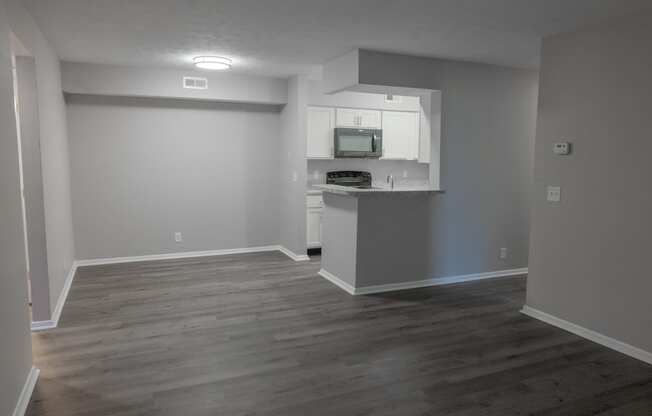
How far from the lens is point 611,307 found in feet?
10.7

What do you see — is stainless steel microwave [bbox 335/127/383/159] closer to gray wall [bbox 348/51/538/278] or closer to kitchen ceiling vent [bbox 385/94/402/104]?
kitchen ceiling vent [bbox 385/94/402/104]

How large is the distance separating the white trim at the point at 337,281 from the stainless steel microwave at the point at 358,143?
6.10 ft

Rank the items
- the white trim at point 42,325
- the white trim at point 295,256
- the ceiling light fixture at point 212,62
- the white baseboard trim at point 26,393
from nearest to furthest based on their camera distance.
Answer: the white baseboard trim at point 26,393 < the white trim at point 42,325 < the ceiling light fixture at point 212,62 < the white trim at point 295,256

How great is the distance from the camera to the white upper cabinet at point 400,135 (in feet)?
21.8

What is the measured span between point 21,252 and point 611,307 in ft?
12.9

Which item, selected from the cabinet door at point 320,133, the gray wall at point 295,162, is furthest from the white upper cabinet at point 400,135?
the gray wall at point 295,162

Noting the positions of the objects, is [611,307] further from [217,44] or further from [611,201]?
[217,44]

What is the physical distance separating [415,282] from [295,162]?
225cm

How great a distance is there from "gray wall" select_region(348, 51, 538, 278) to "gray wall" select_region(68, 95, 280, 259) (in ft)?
8.58

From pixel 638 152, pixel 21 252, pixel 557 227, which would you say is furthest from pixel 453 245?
pixel 21 252

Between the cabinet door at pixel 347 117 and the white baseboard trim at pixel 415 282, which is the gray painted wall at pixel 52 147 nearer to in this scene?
the white baseboard trim at pixel 415 282

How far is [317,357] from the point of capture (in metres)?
3.06

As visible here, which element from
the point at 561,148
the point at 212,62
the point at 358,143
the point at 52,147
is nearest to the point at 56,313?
the point at 52,147

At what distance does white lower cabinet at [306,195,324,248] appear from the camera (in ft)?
20.4
